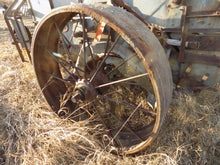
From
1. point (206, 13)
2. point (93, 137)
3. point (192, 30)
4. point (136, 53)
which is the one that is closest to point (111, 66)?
point (136, 53)

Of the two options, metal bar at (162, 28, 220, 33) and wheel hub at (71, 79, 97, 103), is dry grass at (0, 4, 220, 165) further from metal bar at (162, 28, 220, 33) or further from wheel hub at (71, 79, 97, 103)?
metal bar at (162, 28, 220, 33)

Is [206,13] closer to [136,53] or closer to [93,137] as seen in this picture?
[136,53]

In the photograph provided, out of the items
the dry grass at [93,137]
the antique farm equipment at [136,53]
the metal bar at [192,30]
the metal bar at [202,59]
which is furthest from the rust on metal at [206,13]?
the dry grass at [93,137]

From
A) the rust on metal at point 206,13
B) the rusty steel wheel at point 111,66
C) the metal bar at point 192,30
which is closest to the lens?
the rusty steel wheel at point 111,66

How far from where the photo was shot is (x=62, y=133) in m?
2.21

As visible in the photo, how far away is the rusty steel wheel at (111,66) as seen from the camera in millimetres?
1444

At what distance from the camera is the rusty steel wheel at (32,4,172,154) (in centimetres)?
144

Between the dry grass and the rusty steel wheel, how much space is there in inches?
8.5

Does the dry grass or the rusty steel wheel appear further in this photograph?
the dry grass

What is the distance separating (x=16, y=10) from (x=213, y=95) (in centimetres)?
431

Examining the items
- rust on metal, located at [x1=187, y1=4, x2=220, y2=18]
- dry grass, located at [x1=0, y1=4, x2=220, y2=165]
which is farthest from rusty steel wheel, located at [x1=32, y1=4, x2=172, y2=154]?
rust on metal, located at [x1=187, y1=4, x2=220, y2=18]

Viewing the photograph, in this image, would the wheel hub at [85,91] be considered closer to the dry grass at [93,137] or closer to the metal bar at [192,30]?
the dry grass at [93,137]

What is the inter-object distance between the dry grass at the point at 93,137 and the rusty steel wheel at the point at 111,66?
8.5 inches

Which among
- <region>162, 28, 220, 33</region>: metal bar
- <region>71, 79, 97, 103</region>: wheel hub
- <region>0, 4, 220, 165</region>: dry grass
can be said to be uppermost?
<region>162, 28, 220, 33</region>: metal bar
